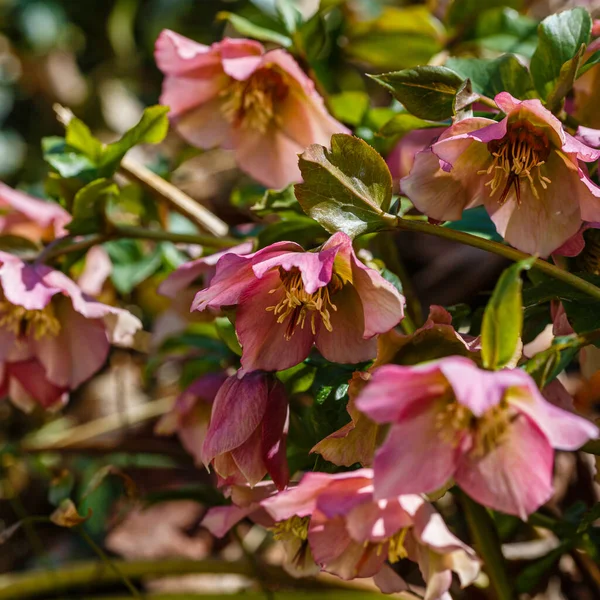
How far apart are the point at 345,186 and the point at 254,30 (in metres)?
0.38

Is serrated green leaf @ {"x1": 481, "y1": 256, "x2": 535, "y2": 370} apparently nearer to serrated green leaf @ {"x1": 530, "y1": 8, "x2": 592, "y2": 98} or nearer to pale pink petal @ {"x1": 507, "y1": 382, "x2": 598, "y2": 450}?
pale pink petal @ {"x1": 507, "y1": 382, "x2": 598, "y2": 450}

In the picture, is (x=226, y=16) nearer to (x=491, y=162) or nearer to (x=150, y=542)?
(x=491, y=162)

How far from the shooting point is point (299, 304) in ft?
1.71

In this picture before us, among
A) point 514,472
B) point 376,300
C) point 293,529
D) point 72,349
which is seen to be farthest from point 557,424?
point 72,349

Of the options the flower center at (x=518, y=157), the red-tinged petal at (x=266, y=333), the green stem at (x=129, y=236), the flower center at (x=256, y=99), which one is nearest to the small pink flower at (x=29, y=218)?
the green stem at (x=129, y=236)

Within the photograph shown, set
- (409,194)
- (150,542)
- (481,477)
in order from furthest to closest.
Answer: (150,542) → (409,194) → (481,477)

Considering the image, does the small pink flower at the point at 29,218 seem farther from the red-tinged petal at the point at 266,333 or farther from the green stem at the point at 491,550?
the green stem at the point at 491,550

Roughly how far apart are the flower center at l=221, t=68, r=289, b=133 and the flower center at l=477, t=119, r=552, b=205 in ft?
1.01

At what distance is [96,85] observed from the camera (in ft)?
6.64

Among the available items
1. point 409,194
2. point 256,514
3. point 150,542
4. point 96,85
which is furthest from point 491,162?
point 96,85

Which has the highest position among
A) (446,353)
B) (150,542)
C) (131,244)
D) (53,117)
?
(446,353)

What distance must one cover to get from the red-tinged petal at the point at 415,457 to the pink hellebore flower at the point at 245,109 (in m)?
0.41

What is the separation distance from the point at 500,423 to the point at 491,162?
0.75 ft

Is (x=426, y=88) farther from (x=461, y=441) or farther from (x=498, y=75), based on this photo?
(x=461, y=441)
